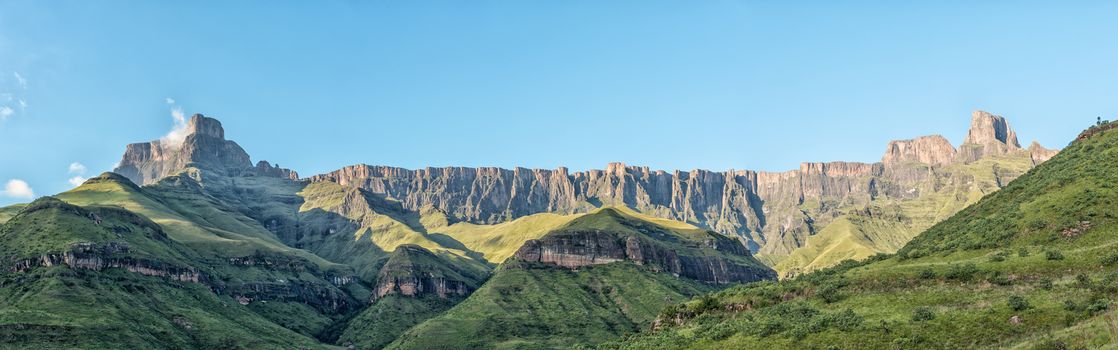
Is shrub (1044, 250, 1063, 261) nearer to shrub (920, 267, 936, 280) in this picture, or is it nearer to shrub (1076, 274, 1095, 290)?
shrub (1076, 274, 1095, 290)

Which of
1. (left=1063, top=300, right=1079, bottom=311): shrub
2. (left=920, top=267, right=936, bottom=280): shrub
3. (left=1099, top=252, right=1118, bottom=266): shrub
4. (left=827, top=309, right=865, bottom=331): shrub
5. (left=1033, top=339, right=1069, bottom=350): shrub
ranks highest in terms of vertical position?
(left=1099, top=252, right=1118, bottom=266): shrub

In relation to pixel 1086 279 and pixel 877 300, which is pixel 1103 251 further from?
pixel 877 300

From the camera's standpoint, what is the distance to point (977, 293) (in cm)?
10712

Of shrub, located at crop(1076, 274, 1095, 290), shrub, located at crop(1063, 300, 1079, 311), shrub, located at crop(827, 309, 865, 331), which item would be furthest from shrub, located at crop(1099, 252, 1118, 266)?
shrub, located at crop(827, 309, 865, 331)

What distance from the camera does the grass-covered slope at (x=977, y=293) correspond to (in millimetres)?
92375

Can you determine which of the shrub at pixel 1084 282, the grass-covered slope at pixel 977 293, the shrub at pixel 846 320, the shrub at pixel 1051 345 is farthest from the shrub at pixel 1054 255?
the shrub at pixel 1051 345

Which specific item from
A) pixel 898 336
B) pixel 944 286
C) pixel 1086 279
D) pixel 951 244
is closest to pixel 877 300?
pixel 944 286

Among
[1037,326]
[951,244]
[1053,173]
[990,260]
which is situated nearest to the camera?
[1037,326]

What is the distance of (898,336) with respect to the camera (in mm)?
97688

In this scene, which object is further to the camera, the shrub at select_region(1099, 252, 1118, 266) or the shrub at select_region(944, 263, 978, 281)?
the shrub at select_region(944, 263, 978, 281)

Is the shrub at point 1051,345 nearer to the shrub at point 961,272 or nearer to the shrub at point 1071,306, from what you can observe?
the shrub at point 1071,306

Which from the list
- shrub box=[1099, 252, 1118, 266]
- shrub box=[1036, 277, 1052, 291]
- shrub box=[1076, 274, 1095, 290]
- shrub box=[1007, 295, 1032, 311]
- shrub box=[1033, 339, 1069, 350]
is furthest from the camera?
shrub box=[1099, 252, 1118, 266]

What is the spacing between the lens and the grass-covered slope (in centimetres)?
9238

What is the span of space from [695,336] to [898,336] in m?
30.6
